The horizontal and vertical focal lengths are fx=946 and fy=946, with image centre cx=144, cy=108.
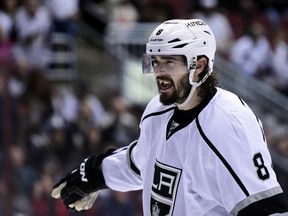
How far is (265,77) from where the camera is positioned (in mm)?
11109

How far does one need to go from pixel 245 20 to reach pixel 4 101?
5.25m

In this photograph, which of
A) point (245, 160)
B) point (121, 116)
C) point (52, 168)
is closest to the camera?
point (245, 160)

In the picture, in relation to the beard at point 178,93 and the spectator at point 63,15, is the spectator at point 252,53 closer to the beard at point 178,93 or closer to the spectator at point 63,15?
the spectator at point 63,15

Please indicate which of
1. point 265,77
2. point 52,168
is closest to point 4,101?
point 52,168

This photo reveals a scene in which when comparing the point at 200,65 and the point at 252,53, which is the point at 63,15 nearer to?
the point at 252,53

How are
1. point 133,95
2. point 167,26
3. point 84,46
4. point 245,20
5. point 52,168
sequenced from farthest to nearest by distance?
point 245,20
point 84,46
point 133,95
point 52,168
point 167,26

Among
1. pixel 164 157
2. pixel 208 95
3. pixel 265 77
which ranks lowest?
pixel 265 77

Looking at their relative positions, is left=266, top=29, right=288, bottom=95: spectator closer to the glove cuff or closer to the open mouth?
the glove cuff

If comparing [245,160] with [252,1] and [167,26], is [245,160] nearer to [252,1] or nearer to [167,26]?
[167,26]

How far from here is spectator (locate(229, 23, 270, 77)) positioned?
11.1 metres

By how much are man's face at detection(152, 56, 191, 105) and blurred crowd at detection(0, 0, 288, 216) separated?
403 centimetres

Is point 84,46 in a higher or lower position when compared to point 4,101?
lower

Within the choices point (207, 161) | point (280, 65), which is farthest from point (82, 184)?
point (280, 65)

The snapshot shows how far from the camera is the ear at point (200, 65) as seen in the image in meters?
3.96
